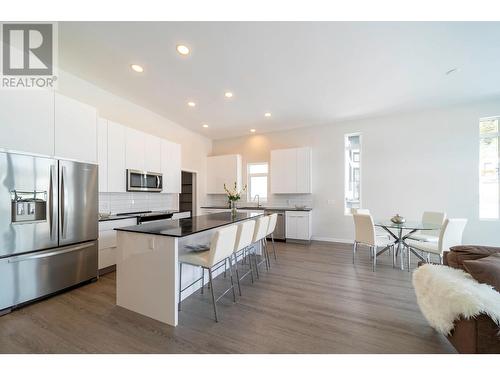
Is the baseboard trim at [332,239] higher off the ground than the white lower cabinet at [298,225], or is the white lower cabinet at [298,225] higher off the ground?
the white lower cabinet at [298,225]

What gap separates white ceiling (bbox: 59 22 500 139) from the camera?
213 centimetres

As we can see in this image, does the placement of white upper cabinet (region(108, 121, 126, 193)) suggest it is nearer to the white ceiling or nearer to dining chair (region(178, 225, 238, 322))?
the white ceiling

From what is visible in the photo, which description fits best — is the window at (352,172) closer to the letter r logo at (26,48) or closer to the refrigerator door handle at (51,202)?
the refrigerator door handle at (51,202)

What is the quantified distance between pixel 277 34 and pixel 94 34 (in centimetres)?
197

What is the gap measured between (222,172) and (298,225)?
2647 millimetres

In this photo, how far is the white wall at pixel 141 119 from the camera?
3.08 metres

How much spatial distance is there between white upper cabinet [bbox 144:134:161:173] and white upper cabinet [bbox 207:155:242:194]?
6.75ft

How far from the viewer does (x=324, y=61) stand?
105 inches

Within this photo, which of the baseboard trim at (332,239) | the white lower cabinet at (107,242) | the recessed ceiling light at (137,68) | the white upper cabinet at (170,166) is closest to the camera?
the recessed ceiling light at (137,68)

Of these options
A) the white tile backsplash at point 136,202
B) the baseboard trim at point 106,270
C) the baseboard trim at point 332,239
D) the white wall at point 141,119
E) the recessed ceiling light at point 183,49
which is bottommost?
the baseboard trim at point 332,239

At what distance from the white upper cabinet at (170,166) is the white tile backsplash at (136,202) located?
321 millimetres

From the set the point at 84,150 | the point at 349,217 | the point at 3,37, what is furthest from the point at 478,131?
the point at 3,37

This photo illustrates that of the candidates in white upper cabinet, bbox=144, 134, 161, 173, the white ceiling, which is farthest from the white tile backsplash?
the white ceiling

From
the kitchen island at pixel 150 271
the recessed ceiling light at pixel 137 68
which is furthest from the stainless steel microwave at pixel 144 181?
the kitchen island at pixel 150 271
